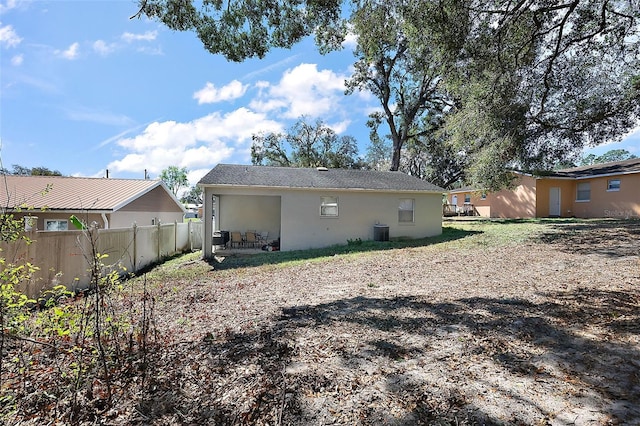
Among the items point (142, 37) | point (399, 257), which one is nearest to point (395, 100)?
point (399, 257)

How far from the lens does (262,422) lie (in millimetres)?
2607

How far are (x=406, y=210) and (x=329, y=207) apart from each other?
157 inches

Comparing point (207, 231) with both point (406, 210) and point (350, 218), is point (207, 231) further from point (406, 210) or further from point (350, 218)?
point (406, 210)

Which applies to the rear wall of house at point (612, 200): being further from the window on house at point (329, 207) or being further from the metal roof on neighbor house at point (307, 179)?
the window on house at point (329, 207)

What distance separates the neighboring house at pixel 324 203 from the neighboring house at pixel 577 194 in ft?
27.3

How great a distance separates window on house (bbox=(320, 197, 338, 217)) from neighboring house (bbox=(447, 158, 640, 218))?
40.2 ft

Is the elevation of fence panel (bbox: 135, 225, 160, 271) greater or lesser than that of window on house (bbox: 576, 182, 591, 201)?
lesser

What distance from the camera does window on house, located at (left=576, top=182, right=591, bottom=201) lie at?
21122 millimetres

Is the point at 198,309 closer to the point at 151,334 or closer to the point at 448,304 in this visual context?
the point at 151,334

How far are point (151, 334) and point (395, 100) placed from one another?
83.2 feet

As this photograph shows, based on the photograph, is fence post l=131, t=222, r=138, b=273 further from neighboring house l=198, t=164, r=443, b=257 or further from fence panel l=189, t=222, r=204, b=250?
fence panel l=189, t=222, r=204, b=250

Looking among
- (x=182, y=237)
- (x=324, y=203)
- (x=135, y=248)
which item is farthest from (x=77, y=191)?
Result: (x=324, y=203)

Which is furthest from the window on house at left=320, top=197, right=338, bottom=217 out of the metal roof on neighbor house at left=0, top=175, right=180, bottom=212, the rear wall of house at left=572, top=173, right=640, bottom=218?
the rear wall of house at left=572, top=173, right=640, bottom=218

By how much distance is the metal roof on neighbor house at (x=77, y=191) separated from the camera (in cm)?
1507
